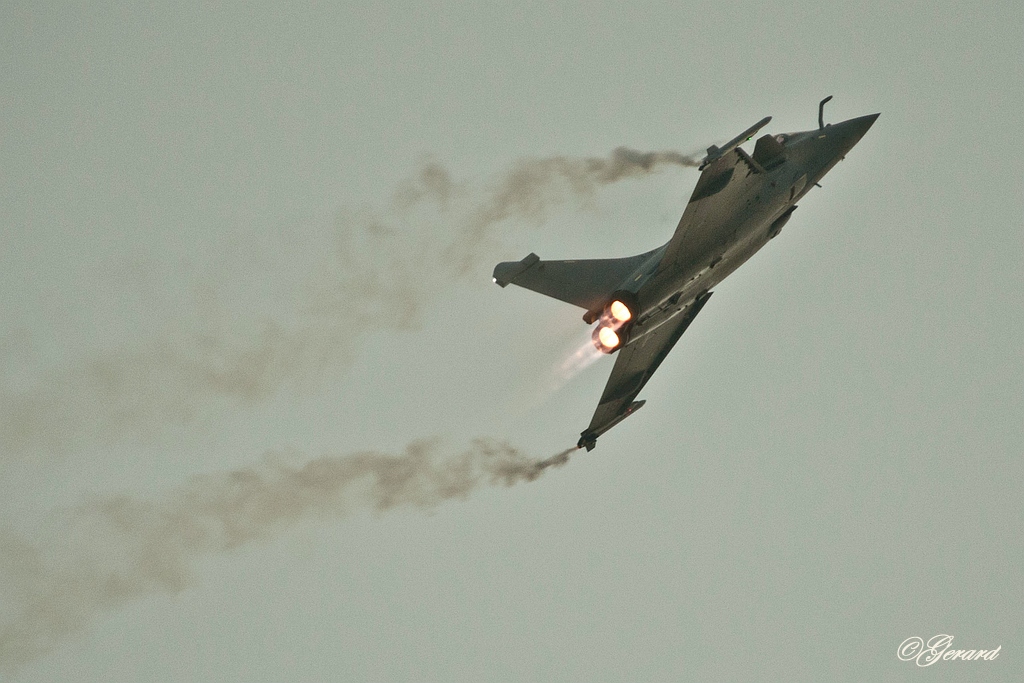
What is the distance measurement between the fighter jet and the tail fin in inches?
0.8

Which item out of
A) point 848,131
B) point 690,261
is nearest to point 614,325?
point 690,261

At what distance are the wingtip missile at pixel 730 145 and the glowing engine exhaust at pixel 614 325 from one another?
10.6 feet

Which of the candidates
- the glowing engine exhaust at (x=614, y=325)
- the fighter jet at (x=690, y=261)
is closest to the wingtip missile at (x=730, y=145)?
the fighter jet at (x=690, y=261)

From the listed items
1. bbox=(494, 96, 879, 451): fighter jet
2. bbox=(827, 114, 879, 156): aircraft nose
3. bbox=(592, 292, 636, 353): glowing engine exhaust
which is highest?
bbox=(827, 114, 879, 156): aircraft nose

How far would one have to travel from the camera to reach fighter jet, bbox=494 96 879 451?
2677 cm

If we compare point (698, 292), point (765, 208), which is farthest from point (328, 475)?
point (765, 208)

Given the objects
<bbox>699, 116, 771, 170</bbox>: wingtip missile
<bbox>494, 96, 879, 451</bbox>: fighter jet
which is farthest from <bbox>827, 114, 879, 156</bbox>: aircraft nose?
<bbox>699, 116, 771, 170</bbox>: wingtip missile

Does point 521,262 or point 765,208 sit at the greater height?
point 521,262

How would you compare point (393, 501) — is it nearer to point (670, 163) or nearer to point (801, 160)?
point (670, 163)

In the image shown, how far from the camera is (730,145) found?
2517 cm

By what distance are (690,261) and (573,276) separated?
112 inches

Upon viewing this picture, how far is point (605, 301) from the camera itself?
89.9 feet

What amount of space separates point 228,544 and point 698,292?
430 inches

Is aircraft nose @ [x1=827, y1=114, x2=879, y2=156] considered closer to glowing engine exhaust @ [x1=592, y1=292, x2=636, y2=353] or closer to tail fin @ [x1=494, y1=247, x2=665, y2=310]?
tail fin @ [x1=494, y1=247, x2=665, y2=310]
